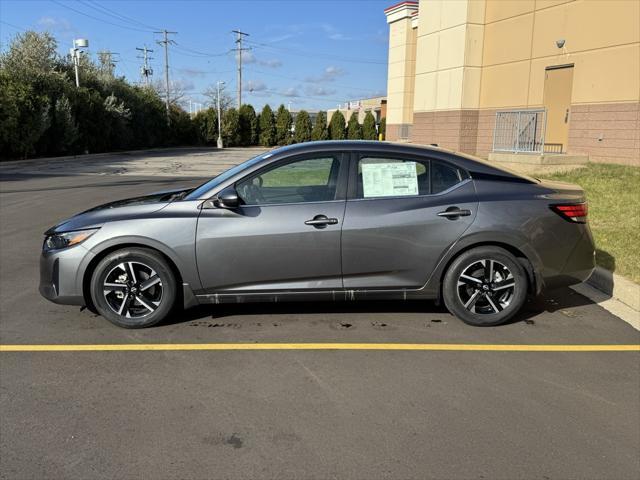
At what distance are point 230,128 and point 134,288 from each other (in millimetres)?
49475

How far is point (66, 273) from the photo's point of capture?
4777 mm

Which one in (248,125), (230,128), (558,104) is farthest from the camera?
(248,125)

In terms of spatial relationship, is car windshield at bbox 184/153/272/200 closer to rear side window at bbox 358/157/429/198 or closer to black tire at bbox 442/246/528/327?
rear side window at bbox 358/157/429/198

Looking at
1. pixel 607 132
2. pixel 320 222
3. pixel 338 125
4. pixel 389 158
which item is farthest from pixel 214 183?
pixel 338 125

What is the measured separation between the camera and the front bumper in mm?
4762

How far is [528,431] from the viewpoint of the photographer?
3338mm

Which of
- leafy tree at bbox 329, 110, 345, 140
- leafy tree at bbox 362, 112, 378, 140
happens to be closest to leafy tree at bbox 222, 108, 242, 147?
leafy tree at bbox 329, 110, 345, 140

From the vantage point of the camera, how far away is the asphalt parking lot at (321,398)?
3020mm

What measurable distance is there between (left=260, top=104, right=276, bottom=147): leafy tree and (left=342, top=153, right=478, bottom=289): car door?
161ft

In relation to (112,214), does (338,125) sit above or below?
above

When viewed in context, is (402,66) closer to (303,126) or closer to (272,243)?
(303,126)

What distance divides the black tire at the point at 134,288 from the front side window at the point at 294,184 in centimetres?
96

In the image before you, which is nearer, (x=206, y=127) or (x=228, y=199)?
(x=228, y=199)

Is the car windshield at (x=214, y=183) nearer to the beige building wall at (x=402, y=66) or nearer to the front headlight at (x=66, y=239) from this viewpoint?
the front headlight at (x=66, y=239)
